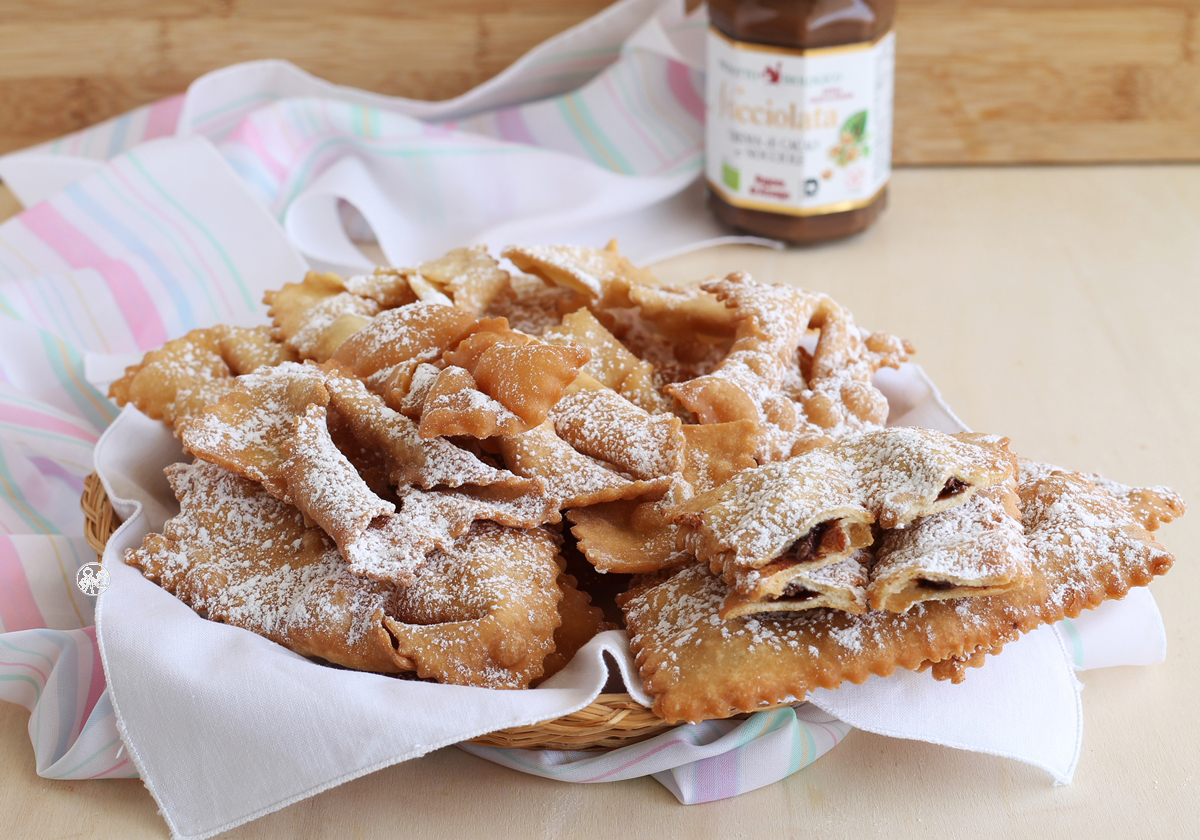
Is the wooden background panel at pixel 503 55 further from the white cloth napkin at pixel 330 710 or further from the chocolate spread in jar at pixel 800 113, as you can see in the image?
the white cloth napkin at pixel 330 710

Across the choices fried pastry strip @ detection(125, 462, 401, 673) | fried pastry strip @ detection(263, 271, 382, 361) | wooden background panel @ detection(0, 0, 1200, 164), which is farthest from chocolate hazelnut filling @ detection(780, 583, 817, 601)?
wooden background panel @ detection(0, 0, 1200, 164)

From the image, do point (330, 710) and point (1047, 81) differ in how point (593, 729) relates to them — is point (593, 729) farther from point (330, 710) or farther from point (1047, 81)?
point (1047, 81)

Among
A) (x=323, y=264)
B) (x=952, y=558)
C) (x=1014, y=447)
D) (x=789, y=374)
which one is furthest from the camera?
(x=323, y=264)

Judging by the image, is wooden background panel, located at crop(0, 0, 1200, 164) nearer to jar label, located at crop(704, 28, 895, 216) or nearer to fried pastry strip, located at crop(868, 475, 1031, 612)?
jar label, located at crop(704, 28, 895, 216)

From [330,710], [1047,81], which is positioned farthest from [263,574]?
[1047,81]

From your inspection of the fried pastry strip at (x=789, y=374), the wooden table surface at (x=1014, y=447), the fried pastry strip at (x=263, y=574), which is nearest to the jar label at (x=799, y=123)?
the wooden table surface at (x=1014, y=447)

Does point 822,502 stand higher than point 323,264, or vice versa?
point 822,502
